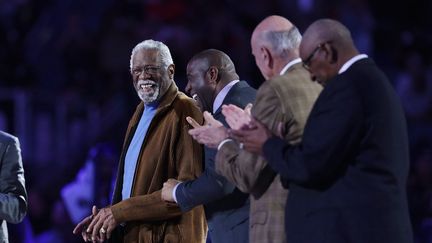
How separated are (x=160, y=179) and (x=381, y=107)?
148 cm

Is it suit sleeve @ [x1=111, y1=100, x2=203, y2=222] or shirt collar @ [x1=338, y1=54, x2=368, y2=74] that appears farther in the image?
suit sleeve @ [x1=111, y1=100, x2=203, y2=222]

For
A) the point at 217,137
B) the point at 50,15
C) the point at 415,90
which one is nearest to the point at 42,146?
the point at 50,15

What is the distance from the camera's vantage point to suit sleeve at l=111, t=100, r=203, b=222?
4570 millimetres

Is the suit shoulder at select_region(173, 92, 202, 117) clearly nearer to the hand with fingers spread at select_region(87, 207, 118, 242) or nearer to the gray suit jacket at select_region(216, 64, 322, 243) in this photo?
the hand with fingers spread at select_region(87, 207, 118, 242)

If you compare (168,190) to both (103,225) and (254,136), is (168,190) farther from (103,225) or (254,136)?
(254,136)

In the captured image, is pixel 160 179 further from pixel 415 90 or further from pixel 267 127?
pixel 415 90

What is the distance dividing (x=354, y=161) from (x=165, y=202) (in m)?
1.30

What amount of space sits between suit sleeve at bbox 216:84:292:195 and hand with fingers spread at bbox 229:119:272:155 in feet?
0.08

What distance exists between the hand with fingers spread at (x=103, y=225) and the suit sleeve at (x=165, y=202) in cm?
2

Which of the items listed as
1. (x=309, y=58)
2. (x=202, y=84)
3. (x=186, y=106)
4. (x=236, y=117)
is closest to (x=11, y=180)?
(x=186, y=106)

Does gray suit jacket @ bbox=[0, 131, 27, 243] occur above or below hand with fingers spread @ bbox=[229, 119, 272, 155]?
below

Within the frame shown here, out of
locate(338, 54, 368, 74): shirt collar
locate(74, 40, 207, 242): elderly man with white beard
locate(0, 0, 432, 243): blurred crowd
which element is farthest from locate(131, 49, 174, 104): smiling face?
locate(0, 0, 432, 243): blurred crowd

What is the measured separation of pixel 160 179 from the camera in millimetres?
4668

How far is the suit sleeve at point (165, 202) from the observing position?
457 centimetres
